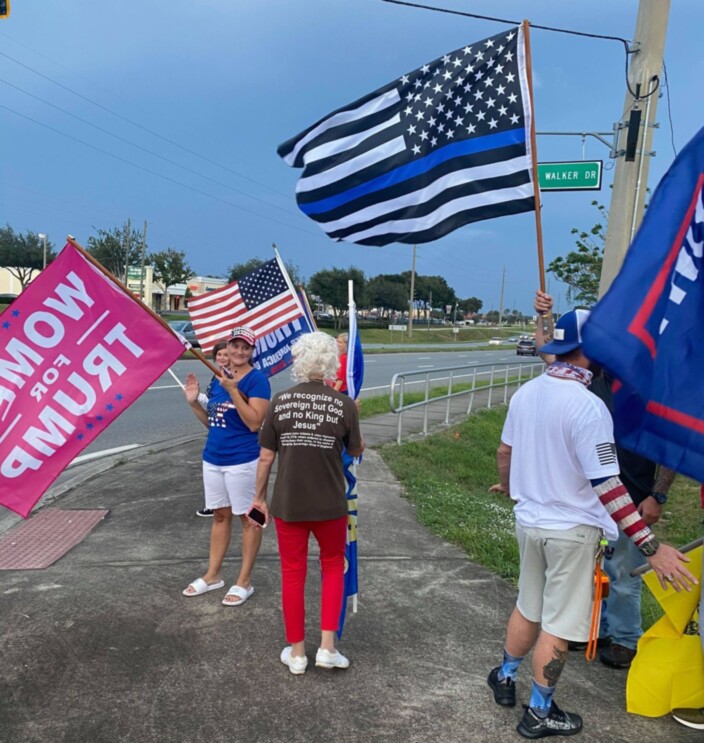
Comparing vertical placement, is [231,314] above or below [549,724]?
above

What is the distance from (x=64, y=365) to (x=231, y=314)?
331cm

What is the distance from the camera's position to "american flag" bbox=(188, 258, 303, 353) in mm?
6641

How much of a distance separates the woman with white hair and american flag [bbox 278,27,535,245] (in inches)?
55.2

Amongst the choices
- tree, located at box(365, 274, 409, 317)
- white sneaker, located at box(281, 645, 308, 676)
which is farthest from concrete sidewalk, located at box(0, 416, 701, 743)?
tree, located at box(365, 274, 409, 317)

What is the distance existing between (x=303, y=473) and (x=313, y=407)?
0.33 meters

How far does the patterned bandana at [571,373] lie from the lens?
2.76 meters

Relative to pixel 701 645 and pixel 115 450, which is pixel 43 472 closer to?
pixel 701 645

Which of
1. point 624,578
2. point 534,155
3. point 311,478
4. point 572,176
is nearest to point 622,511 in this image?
point 624,578

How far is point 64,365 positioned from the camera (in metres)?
3.65

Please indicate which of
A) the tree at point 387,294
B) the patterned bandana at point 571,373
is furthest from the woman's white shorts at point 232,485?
the tree at point 387,294

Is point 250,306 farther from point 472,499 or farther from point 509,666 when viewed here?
point 509,666

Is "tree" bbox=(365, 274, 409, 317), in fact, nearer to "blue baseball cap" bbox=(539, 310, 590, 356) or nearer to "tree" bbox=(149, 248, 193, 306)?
"tree" bbox=(149, 248, 193, 306)

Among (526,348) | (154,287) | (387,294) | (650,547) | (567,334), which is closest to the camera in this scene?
(650,547)

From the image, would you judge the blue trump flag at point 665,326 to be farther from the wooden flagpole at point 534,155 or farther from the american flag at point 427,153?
the american flag at point 427,153
